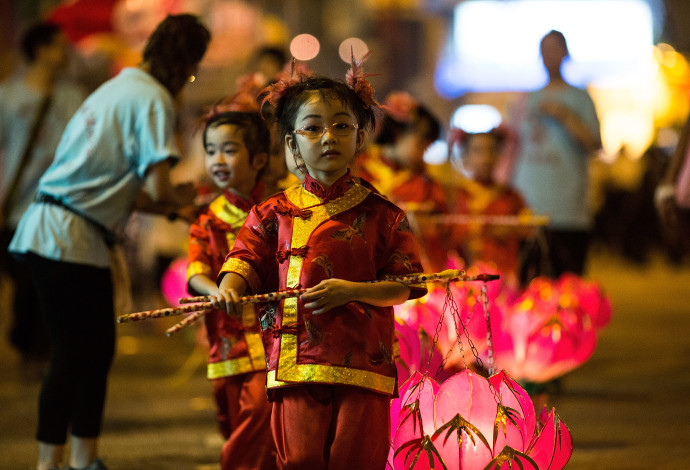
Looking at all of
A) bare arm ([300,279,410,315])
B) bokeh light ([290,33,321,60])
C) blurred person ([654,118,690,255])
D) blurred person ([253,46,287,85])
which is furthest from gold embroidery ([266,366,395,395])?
bokeh light ([290,33,321,60])

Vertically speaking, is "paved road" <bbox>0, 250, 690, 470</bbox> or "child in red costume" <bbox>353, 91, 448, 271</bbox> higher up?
"child in red costume" <bbox>353, 91, 448, 271</bbox>

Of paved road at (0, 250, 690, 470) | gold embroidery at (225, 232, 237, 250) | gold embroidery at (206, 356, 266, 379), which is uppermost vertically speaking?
gold embroidery at (225, 232, 237, 250)

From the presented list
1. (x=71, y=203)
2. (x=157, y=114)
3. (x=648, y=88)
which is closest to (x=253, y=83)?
(x=157, y=114)

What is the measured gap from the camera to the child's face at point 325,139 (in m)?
3.31

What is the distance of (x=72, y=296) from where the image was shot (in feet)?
14.5

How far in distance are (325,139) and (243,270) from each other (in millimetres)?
456

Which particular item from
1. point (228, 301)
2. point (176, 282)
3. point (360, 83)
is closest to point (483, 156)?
point (176, 282)

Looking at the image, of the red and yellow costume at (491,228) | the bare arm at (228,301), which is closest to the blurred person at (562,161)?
the red and yellow costume at (491,228)

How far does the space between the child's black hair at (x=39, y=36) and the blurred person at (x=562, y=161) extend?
10.0ft

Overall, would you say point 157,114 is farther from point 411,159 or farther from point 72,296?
point 411,159

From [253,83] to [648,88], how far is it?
24475 mm

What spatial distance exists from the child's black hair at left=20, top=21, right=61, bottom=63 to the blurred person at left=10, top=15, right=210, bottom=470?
105 inches

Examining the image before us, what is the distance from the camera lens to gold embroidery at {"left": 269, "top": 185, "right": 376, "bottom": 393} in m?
3.18

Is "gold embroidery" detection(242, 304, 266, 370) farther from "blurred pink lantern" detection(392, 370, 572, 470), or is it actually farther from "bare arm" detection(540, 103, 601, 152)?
"bare arm" detection(540, 103, 601, 152)
